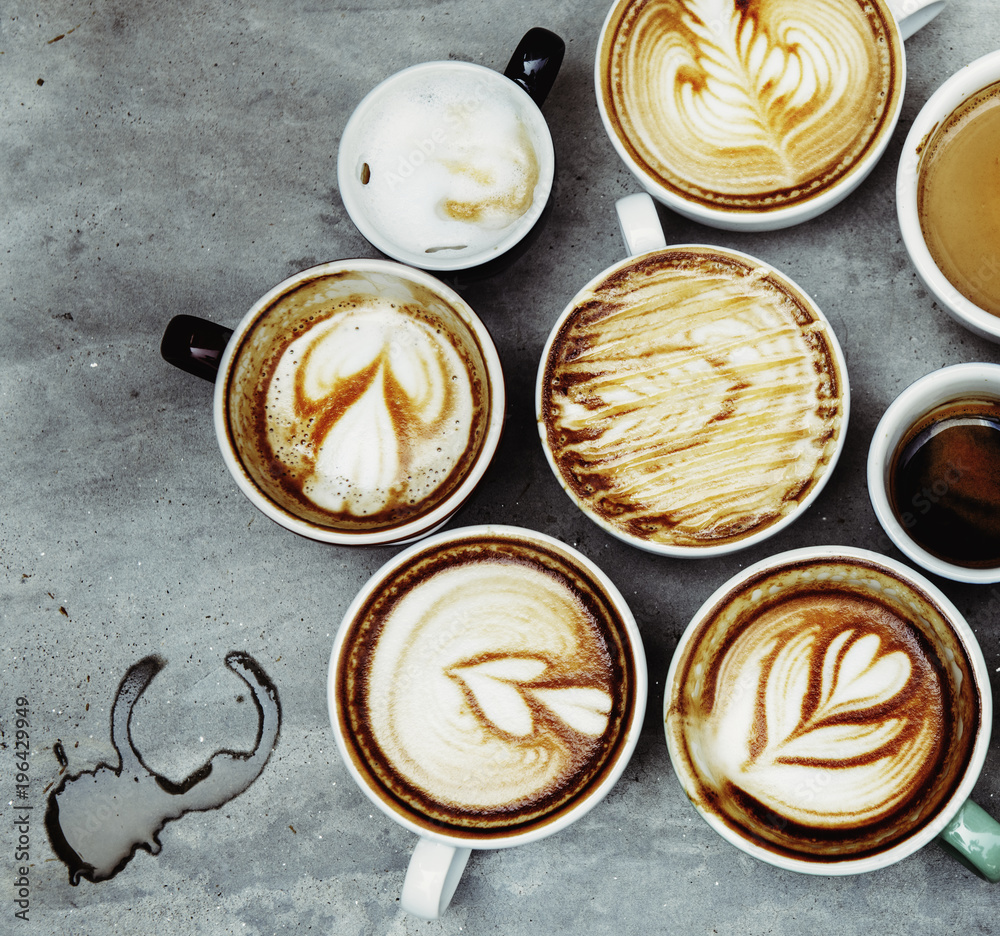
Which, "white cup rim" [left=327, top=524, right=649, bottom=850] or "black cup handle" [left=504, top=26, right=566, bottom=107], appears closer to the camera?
"white cup rim" [left=327, top=524, right=649, bottom=850]

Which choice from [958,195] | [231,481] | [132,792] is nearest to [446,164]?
[231,481]

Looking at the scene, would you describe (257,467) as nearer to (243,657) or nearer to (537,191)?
(243,657)

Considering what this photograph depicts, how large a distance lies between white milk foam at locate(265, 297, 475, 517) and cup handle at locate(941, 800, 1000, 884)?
0.79 meters

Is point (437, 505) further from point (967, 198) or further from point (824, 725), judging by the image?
point (967, 198)

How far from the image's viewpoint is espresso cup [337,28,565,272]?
119 centimetres

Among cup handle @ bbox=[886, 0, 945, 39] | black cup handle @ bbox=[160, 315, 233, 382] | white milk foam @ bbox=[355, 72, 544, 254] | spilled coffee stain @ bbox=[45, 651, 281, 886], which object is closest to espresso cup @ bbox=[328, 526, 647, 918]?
spilled coffee stain @ bbox=[45, 651, 281, 886]

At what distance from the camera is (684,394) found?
1.12 m

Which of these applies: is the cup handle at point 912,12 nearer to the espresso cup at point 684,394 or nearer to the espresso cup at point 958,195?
the espresso cup at point 958,195

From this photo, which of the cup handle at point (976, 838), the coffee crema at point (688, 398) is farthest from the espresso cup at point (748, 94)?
the cup handle at point (976, 838)

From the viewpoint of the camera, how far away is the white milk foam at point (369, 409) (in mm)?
1184

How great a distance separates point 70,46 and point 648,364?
108cm

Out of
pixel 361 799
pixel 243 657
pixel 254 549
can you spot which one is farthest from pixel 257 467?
pixel 361 799

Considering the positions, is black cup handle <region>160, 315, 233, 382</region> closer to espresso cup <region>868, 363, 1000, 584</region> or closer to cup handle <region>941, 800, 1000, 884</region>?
espresso cup <region>868, 363, 1000, 584</region>

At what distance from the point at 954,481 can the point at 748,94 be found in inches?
24.6
